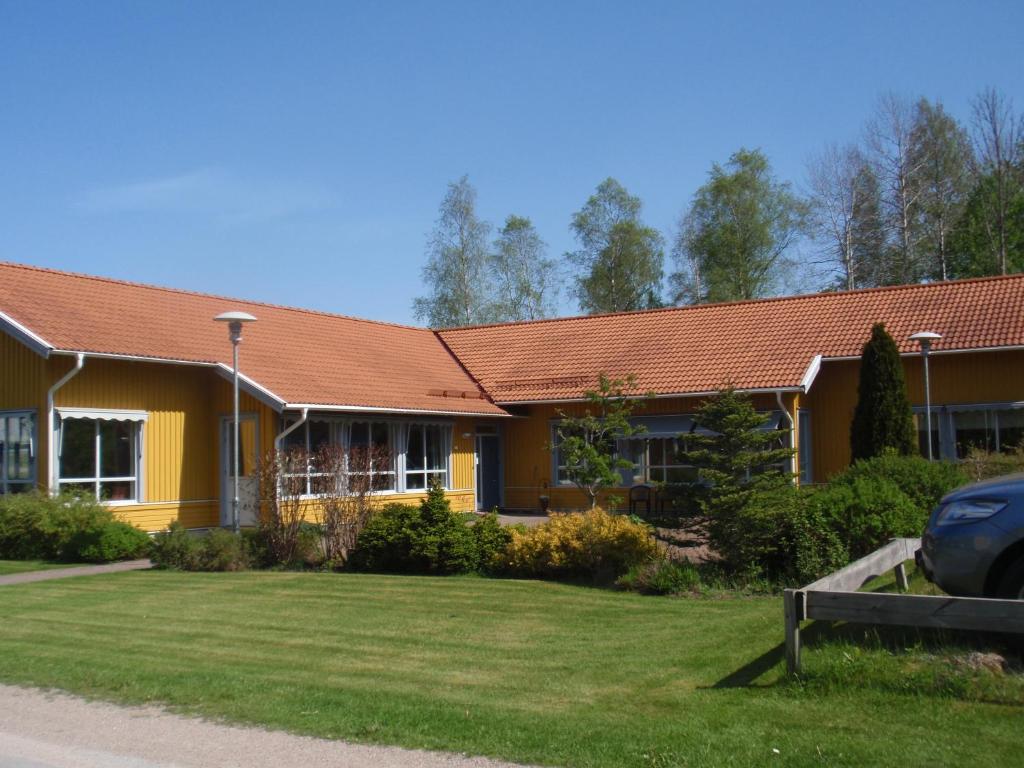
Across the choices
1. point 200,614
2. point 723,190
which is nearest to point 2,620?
point 200,614

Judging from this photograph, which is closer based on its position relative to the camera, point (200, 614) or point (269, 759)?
point (269, 759)

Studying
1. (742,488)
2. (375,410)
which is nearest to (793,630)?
(742,488)

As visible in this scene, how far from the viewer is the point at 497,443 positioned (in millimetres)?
29141

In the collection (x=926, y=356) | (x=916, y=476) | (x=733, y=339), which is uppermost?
(x=733, y=339)

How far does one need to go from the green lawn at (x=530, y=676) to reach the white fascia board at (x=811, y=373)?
1228 centimetres

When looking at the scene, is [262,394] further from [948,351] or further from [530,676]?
[948,351]

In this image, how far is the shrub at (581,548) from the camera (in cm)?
1400

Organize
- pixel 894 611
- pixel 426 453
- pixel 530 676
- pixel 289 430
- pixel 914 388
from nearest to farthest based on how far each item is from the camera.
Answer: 1. pixel 894 611
2. pixel 530 676
3. pixel 289 430
4. pixel 914 388
5. pixel 426 453

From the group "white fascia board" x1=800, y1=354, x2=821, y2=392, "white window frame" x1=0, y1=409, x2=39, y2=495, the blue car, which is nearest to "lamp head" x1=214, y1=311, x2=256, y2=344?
"white window frame" x1=0, y1=409, x2=39, y2=495

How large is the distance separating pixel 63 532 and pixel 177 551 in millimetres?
2933

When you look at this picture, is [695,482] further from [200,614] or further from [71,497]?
[71,497]

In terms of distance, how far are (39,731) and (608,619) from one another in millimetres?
5802

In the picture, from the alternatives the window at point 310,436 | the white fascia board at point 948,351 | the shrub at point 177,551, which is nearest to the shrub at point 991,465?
the white fascia board at point 948,351

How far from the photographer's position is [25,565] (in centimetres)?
1759
